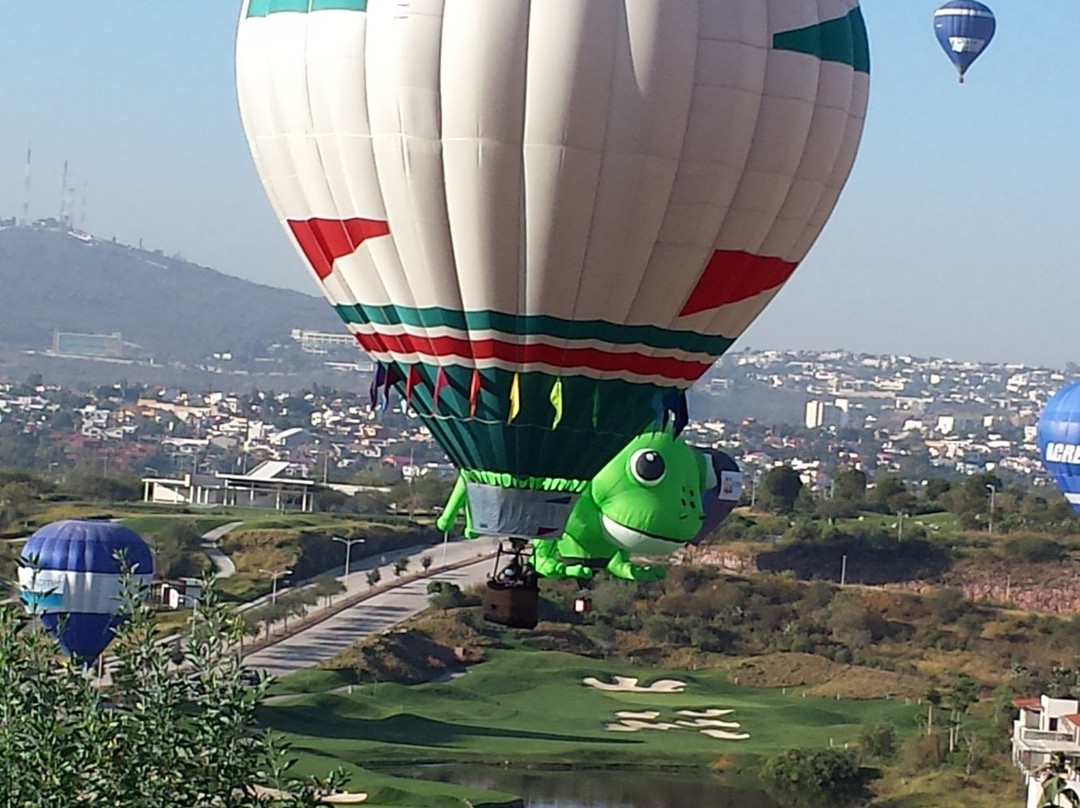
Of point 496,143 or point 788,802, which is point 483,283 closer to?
point 496,143

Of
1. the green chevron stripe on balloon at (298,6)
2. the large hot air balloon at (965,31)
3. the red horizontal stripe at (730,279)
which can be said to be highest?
the large hot air balloon at (965,31)

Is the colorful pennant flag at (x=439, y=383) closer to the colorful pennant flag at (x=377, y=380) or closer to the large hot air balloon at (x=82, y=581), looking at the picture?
the colorful pennant flag at (x=377, y=380)

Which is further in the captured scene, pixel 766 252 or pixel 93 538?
pixel 93 538

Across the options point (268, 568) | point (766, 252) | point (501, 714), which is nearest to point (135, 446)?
point (268, 568)

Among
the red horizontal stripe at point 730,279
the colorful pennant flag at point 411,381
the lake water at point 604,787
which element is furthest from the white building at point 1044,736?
the colorful pennant flag at point 411,381

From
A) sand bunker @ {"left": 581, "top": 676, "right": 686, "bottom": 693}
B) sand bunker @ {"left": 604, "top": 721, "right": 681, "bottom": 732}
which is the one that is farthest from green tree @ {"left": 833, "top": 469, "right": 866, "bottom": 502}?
sand bunker @ {"left": 604, "top": 721, "right": 681, "bottom": 732}

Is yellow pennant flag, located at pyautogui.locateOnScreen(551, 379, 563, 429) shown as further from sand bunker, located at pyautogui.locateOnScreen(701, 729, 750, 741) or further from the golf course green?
sand bunker, located at pyautogui.locateOnScreen(701, 729, 750, 741)

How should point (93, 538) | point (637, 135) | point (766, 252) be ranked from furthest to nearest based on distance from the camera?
point (93, 538) → point (766, 252) → point (637, 135)
